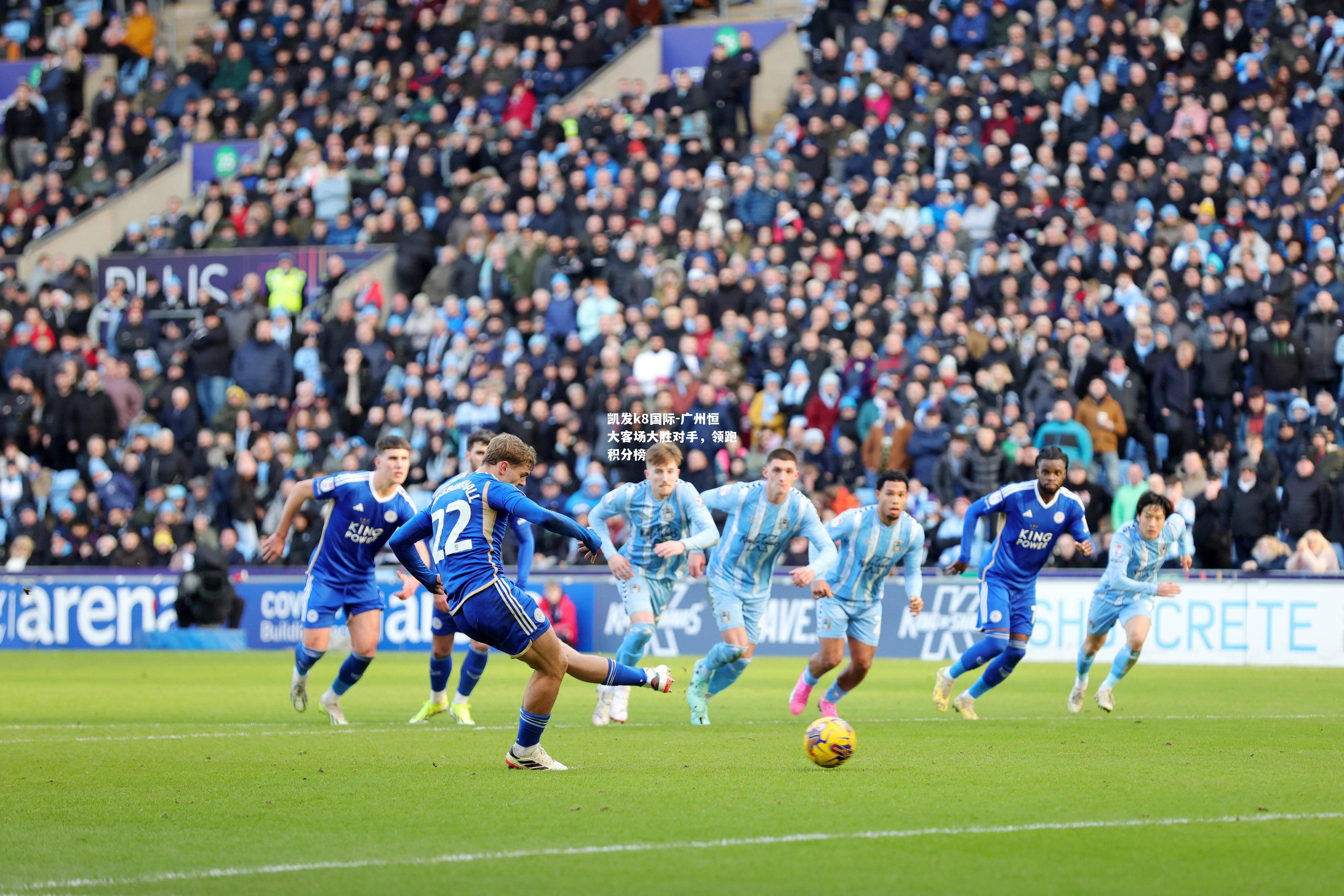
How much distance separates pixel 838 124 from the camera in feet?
92.1

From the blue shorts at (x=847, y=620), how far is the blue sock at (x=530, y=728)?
4585mm

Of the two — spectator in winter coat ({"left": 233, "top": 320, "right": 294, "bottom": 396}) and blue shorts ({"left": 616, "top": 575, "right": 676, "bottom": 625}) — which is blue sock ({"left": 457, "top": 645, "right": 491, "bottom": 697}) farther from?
spectator in winter coat ({"left": 233, "top": 320, "right": 294, "bottom": 396})

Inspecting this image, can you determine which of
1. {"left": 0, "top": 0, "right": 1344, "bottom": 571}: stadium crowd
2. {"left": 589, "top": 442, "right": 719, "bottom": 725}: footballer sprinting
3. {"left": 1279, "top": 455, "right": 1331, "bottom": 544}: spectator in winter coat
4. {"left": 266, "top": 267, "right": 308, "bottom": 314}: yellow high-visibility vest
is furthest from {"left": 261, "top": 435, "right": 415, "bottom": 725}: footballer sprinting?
{"left": 266, "top": 267, "right": 308, "bottom": 314}: yellow high-visibility vest

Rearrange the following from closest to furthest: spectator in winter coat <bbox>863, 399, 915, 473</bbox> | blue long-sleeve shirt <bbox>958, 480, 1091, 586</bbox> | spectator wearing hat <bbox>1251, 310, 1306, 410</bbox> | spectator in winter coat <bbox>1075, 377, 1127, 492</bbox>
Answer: blue long-sleeve shirt <bbox>958, 480, 1091, 586</bbox> → spectator wearing hat <bbox>1251, 310, 1306, 410</bbox> → spectator in winter coat <bbox>1075, 377, 1127, 492</bbox> → spectator in winter coat <bbox>863, 399, 915, 473</bbox>

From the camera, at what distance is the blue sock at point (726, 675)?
14.3 m

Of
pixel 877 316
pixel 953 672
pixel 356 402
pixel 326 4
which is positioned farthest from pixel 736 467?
pixel 326 4

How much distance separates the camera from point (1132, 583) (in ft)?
52.1

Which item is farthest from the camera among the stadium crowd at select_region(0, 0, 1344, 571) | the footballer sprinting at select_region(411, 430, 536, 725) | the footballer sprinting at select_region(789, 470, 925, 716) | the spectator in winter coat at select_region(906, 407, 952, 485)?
the spectator in winter coat at select_region(906, 407, 952, 485)

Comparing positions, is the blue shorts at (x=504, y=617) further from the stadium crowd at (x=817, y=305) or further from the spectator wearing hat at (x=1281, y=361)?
the spectator wearing hat at (x=1281, y=361)

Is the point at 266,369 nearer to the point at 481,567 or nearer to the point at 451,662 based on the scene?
the point at 451,662

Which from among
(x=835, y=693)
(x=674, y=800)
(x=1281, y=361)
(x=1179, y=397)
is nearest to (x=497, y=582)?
(x=674, y=800)

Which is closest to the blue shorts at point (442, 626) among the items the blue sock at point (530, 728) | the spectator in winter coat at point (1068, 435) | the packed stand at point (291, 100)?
the blue sock at point (530, 728)

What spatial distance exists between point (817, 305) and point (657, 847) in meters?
17.8

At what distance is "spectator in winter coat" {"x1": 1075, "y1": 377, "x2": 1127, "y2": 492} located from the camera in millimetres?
22203
